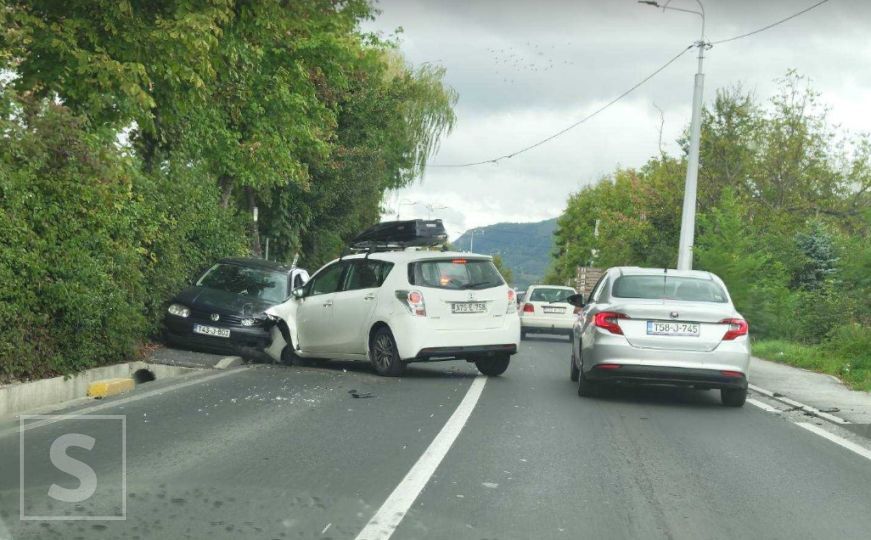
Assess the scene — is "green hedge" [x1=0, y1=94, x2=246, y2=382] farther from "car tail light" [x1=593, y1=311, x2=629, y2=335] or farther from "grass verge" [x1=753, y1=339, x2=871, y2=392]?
"grass verge" [x1=753, y1=339, x2=871, y2=392]

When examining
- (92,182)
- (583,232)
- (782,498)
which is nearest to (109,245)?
(92,182)

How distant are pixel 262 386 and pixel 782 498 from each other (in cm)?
746

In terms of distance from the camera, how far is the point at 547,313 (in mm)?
33469

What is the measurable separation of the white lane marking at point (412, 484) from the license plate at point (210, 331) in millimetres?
7325

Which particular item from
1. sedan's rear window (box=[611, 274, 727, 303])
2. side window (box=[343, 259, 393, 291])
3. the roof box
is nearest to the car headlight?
the roof box

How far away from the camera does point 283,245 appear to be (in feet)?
133

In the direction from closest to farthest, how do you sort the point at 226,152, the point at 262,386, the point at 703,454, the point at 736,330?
the point at 703,454
the point at 736,330
the point at 262,386
the point at 226,152

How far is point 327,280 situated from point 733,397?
6291 mm

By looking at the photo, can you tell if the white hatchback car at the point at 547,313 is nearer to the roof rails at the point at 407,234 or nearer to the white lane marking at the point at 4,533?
the roof rails at the point at 407,234

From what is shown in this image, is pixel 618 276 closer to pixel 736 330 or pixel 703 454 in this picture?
pixel 736 330

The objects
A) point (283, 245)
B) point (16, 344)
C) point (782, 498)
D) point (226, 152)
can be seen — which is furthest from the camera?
point (283, 245)

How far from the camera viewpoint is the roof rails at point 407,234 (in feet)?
67.2

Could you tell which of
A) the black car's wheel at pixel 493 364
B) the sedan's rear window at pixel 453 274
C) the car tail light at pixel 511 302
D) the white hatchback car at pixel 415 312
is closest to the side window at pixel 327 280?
the white hatchback car at pixel 415 312

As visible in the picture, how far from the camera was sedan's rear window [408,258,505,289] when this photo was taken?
49.6 feet
